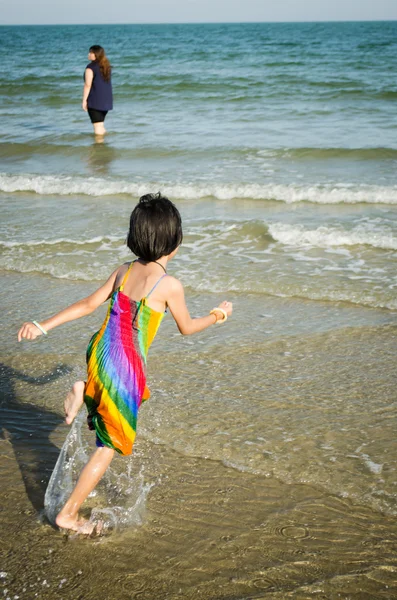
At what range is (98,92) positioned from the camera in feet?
40.0

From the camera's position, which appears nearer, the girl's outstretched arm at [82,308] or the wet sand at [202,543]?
the wet sand at [202,543]

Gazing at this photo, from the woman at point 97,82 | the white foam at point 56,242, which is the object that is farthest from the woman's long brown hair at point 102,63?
the white foam at point 56,242

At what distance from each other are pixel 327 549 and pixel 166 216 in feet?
4.70

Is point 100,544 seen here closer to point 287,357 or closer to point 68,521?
point 68,521

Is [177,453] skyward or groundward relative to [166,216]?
groundward

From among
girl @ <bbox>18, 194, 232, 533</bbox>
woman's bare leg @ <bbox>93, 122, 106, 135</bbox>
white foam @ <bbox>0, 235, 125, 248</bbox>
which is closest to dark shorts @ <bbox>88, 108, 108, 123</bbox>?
woman's bare leg @ <bbox>93, 122, 106, 135</bbox>

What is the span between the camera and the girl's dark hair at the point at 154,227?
2619mm

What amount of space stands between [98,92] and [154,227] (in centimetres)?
1031

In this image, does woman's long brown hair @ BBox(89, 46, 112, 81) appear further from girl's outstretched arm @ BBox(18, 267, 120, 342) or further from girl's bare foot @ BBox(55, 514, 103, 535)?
girl's bare foot @ BBox(55, 514, 103, 535)

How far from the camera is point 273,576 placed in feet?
8.15

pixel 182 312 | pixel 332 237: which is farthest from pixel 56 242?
pixel 182 312

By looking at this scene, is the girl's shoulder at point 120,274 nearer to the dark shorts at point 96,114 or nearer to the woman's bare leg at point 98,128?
the dark shorts at point 96,114

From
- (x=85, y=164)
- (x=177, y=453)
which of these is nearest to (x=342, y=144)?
(x=85, y=164)

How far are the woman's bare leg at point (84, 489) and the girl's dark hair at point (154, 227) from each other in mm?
804
